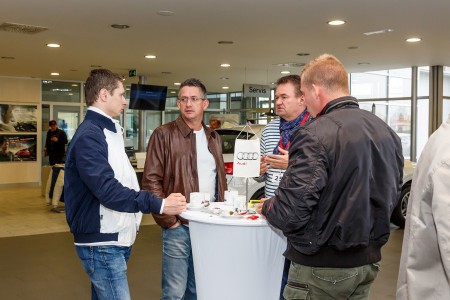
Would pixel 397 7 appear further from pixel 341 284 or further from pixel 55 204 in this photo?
pixel 55 204

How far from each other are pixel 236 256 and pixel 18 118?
40.6 feet

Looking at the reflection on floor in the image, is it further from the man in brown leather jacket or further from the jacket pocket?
the jacket pocket

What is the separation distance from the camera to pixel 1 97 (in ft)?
43.9

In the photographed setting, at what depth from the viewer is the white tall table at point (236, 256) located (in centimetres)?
247

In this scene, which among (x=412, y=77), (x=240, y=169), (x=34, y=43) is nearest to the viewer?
(x=240, y=169)

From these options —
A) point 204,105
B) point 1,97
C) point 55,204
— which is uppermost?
point 1,97

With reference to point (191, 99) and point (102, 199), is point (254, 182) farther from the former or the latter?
point (102, 199)

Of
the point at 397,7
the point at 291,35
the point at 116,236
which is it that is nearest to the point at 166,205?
the point at 116,236

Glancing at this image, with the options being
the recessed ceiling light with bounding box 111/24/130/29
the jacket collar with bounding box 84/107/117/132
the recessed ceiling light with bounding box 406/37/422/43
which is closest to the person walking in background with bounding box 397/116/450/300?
the jacket collar with bounding box 84/107/117/132

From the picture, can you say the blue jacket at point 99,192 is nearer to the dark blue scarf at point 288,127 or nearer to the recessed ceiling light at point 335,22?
the dark blue scarf at point 288,127

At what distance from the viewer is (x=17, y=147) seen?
1361cm

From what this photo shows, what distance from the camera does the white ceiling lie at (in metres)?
6.23

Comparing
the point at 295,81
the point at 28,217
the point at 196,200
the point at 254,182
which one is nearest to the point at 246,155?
the point at 196,200

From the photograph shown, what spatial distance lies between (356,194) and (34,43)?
25.4 ft
